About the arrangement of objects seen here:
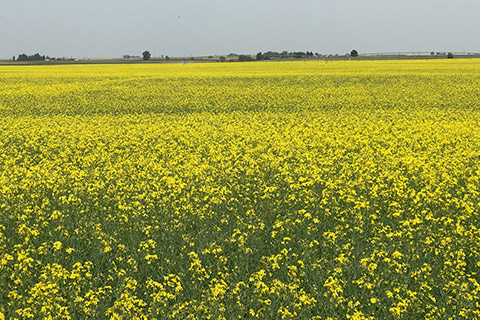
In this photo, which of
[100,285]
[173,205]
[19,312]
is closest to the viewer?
[19,312]

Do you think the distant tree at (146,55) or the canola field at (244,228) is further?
the distant tree at (146,55)

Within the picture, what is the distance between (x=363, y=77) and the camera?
44031mm

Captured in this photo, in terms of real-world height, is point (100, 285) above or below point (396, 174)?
below

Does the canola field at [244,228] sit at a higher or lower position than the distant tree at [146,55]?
lower

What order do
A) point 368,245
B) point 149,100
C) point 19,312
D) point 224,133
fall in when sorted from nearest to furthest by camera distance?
point 19,312 → point 368,245 → point 224,133 → point 149,100

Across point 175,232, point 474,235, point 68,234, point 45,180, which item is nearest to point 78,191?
point 45,180

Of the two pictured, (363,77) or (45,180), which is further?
(363,77)

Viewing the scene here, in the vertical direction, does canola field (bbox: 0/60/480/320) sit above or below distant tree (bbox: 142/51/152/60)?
below

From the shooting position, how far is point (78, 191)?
9.30 meters

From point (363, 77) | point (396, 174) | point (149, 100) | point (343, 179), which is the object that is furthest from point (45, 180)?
point (363, 77)

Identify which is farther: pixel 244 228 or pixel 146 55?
pixel 146 55

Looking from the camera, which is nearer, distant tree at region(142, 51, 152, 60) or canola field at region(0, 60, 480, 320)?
canola field at region(0, 60, 480, 320)

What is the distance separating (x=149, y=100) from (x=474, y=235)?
24.9 metres

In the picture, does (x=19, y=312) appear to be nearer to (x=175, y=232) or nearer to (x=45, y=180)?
(x=175, y=232)
